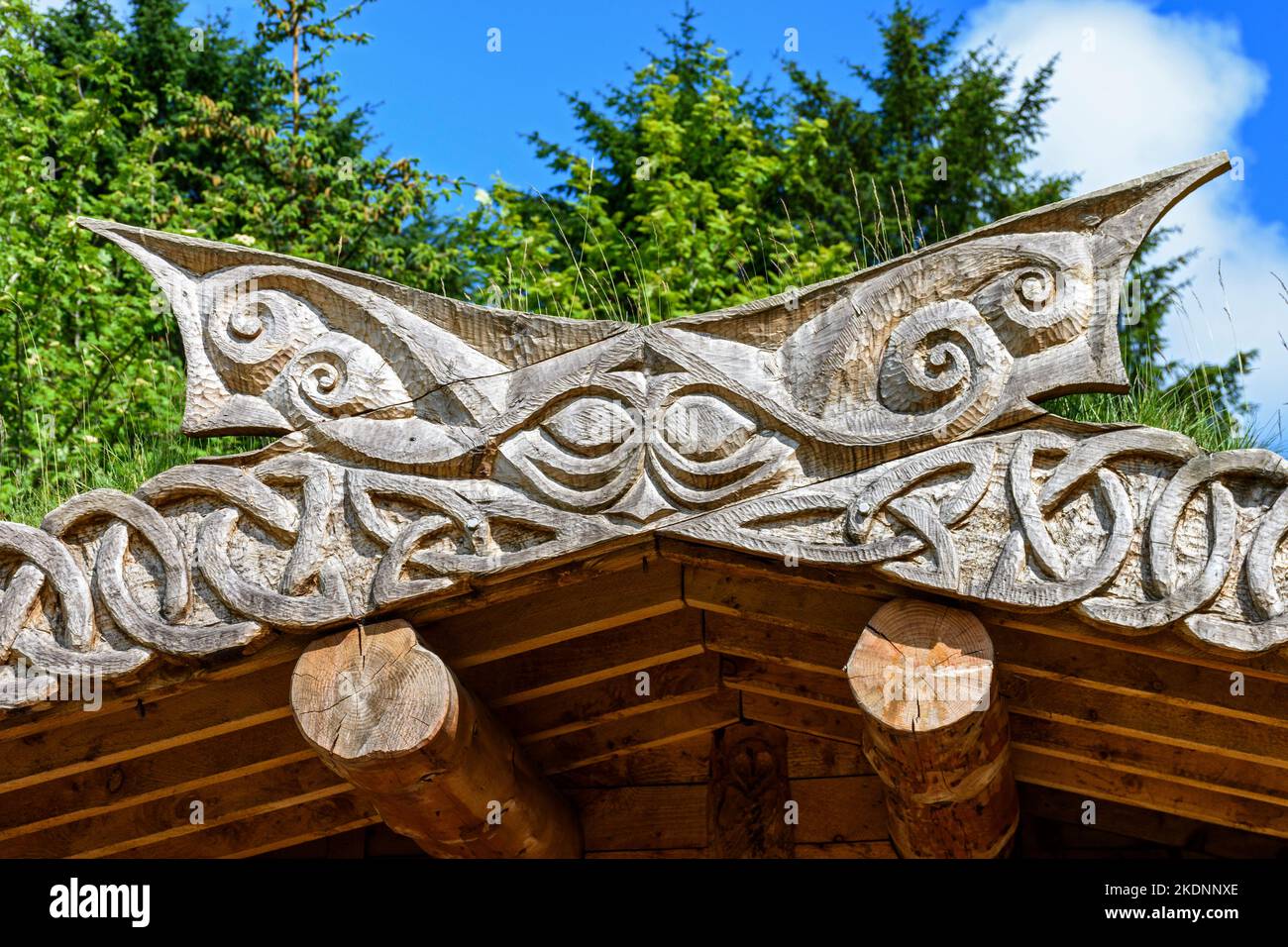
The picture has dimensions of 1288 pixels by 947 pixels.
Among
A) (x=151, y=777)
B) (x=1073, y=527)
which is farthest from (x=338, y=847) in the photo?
(x=1073, y=527)

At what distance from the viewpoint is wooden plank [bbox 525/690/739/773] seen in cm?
445

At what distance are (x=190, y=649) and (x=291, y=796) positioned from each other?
0.72 meters

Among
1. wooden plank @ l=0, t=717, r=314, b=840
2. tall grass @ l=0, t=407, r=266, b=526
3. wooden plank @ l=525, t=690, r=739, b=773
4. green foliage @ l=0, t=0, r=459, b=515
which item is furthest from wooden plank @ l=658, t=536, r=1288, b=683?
green foliage @ l=0, t=0, r=459, b=515

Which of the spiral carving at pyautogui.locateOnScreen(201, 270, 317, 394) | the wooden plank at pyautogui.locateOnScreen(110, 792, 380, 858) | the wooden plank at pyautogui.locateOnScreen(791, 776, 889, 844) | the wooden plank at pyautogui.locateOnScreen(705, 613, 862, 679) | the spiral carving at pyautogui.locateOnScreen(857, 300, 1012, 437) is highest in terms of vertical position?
the spiral carving at pyautogui.locateOnScreen(201, 270, 317, 394)

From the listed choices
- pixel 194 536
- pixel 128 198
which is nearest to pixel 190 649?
pixel 194 536

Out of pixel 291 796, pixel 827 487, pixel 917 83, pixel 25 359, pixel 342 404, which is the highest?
pixel 917 83

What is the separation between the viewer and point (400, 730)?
139 inches

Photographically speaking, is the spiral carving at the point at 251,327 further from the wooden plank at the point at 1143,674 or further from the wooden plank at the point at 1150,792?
the wooden plank at the point at 1150,792

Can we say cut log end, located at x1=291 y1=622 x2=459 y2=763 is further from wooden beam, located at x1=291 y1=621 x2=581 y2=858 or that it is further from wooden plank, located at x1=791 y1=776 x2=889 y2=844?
wooden plank, located at x1=791 y1=776 x2=889 y2=844

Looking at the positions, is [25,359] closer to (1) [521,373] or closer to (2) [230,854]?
(2) [230,854]

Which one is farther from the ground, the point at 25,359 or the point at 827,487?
the point at 25,359

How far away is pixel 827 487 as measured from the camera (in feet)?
11.5

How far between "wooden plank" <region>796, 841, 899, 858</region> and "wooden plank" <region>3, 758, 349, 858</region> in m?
1.33

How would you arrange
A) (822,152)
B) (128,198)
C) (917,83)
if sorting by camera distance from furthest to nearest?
(917,83) < (822,152) < (128,198)
